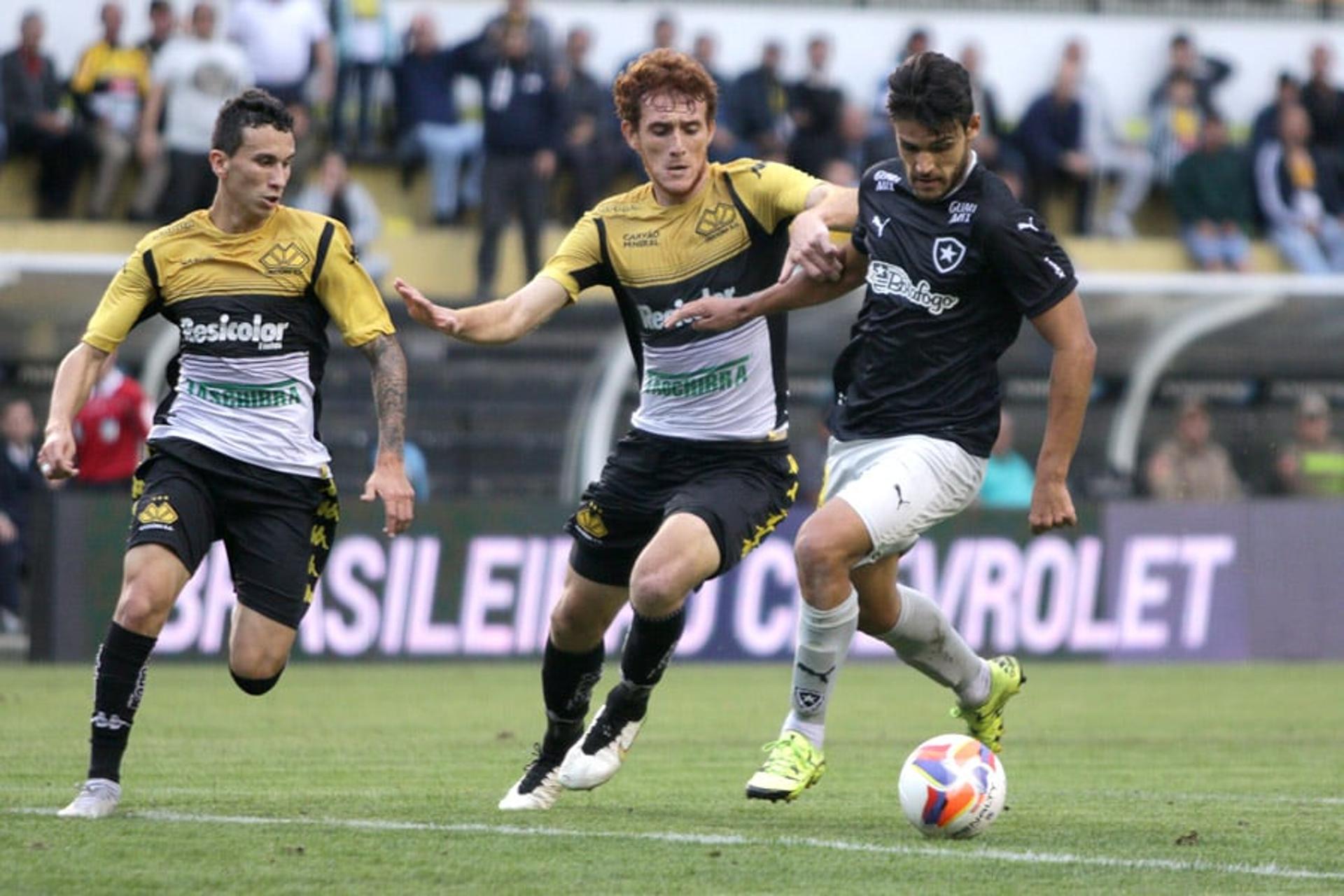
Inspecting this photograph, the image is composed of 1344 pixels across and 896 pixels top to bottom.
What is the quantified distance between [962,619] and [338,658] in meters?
4.51

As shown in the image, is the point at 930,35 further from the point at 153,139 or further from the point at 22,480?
the point at 22,480

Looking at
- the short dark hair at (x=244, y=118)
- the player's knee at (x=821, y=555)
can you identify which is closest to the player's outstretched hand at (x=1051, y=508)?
the player's knee at (x=821, y=555)

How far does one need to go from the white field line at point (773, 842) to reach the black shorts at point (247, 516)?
0.86m

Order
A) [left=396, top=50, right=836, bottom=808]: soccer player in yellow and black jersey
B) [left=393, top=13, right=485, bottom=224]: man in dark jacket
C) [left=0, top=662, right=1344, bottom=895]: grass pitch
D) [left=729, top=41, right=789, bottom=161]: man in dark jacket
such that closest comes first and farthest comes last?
[left=0, top=662, right=1344, bottom=895]: grass pitch → [left=396, top=50, right=836, bottom=808]: soccer player in yellow and black jersey → [left=393, top=13, right=485, bottom=224]: man in dark jacket → [left=729, top=41, right=789, bottom=161]: man in dark jacket

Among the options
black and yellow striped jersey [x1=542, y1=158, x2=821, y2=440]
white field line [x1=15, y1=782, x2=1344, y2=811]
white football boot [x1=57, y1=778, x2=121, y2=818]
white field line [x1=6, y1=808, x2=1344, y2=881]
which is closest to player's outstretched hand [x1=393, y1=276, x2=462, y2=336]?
black and yellow striped jersey [x1=542, y1=158, x2=821, y2=440]

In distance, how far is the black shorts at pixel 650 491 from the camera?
8.18 meters

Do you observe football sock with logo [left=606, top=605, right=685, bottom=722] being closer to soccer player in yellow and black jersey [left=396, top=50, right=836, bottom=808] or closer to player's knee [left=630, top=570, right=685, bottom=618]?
soccer player in yellow and black jersey [left=396, top=50, right=836, bottom=808]

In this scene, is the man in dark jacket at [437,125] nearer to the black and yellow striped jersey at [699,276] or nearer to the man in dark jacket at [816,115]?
the man in dark jacket at [816,115]

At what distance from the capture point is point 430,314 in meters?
7.55

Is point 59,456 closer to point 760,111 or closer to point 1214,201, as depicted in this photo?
point 760,111

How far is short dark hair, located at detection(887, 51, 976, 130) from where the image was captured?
7.83 meters

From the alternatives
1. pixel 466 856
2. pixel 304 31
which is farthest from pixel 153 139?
pixel 466 856

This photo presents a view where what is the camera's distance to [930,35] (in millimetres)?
23516

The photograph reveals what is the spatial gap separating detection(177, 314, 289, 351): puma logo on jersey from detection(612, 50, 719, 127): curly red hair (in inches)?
53.3
